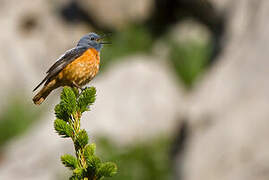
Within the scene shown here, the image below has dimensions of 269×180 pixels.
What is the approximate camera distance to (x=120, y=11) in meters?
19.8

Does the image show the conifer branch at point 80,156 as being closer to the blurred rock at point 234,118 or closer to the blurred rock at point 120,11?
the blurred rock at point 234,118

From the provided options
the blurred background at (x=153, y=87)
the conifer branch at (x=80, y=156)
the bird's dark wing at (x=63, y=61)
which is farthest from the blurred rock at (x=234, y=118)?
the conifer branch at (x=80, y=156)

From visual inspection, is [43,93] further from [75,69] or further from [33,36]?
[33,36]

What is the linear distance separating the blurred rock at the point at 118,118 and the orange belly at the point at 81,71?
7101 millimetres

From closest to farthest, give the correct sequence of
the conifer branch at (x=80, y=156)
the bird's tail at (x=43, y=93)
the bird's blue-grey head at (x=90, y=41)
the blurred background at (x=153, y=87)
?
the conifer branch at (x=80, y=156)
the bird's tail at (x=43, y=93)
the bird's blue-grey head at (x=90, y=41)
the blurred background at (x=153, y=87)

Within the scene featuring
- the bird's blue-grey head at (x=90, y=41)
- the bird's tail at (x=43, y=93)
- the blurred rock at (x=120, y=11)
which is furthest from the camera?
the blurred rock at (x=120, y=11)

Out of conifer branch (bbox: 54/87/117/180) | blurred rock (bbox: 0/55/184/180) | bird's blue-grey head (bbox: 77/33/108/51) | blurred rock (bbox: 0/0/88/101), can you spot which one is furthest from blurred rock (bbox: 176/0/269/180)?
blurred rock (bbox: 0/0/88/101)

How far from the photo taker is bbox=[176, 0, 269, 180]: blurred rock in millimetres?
10961

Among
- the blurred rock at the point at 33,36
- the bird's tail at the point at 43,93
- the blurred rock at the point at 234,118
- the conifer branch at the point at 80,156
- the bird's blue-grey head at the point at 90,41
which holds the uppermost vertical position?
the blurred rock at the point at 33,36

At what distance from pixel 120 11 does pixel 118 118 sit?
4.95m

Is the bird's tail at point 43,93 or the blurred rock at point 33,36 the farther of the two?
the blurred rock at point 33,36

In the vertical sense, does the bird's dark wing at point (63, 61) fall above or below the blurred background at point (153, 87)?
below

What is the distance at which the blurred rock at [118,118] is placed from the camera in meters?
15.1

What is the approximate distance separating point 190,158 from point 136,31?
8.68 m
